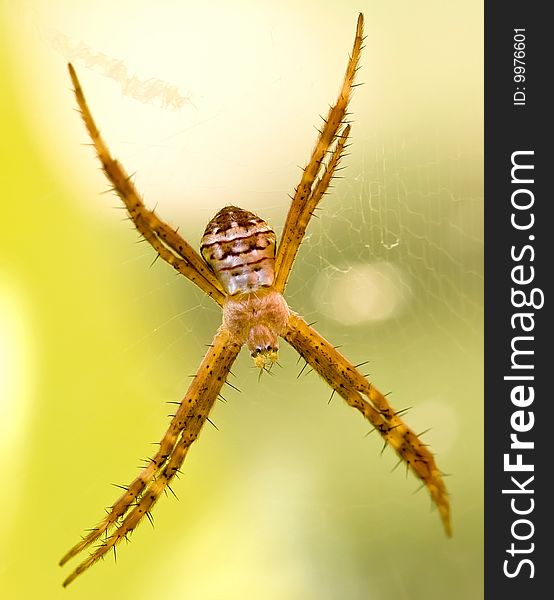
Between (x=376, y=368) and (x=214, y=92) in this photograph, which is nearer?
(x=214, y=92)

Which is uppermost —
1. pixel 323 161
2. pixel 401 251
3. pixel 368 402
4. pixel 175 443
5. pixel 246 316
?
pixel 401 251

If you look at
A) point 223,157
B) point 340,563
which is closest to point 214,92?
point 223,157

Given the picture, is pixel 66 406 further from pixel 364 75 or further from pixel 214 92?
pixel 364 75

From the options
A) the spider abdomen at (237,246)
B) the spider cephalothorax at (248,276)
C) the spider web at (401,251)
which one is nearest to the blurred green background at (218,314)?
the spider web at (401,251)

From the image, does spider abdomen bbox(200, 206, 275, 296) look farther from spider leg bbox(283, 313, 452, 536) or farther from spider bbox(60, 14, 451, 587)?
spider leg bbox(283, 313, 452, 536)

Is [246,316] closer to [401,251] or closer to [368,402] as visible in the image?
[368,402]

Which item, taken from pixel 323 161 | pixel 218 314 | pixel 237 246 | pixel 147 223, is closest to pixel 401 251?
pixel 218 314

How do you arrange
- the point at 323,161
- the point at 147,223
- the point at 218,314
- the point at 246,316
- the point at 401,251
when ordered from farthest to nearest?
the point at 401,251, the point at 218,314, the point at 246,316, the point at 323,161, the point at 147,223

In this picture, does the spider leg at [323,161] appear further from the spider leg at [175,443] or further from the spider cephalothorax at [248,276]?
the spider leg at [175,443]
